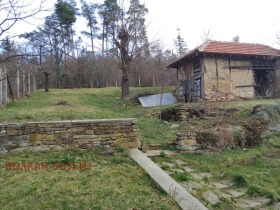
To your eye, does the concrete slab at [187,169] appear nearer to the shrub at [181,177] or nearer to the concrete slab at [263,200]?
the shrub at [181,177]

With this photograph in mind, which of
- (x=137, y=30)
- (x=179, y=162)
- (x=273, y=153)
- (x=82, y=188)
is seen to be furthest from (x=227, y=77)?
(x=82, y=188)

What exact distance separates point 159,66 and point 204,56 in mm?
13407

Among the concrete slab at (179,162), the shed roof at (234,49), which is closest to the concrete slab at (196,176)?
the concrete slab at (179,162)

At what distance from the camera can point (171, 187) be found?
346 cm

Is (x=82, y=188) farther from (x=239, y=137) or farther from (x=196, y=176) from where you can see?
(x=239, y=137)

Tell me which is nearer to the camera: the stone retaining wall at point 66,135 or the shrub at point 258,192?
the shrub at point 258,192

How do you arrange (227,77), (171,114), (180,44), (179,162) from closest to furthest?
(179,162), (171,114), (227,77), (180,44)

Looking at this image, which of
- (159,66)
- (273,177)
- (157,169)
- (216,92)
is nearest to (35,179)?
(157,169)

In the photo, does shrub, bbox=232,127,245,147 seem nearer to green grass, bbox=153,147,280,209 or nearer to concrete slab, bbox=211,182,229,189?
green grass, bbox=153,147,280,209

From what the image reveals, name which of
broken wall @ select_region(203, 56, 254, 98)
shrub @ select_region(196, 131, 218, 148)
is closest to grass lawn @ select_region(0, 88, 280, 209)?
shrub @ select_region(196, 131, 218, 148)

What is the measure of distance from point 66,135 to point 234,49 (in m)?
13.1

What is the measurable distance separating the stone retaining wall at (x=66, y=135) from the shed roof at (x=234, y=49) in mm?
9697

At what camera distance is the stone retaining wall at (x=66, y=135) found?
4.78m

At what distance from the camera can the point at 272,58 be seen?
15.3 m
